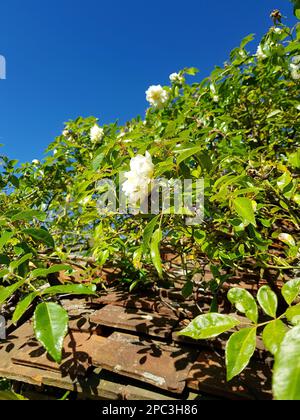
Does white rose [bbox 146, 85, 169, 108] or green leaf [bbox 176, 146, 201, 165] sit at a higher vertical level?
white rose [bbox 146, 85, 169, 108]

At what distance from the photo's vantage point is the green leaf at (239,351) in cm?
57

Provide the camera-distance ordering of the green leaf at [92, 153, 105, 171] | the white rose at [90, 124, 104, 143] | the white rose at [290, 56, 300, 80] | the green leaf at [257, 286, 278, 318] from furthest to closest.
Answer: the white rose at [90, 124, 104, 143] < the white rose at [290, 56, 300, 80] < the green leaf at [92, 153, 105, 171] < the green leaf at [257, 286, 278, 318]

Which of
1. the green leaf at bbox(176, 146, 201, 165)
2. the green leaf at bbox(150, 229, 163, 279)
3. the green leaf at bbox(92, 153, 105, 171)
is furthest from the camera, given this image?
the green leaf at bbox(92, 153, 105, 171)

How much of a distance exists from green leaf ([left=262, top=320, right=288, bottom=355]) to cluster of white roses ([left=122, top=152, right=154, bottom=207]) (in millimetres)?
608

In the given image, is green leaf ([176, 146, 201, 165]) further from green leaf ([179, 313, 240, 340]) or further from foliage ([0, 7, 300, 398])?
green leaf ([179, 313, 240, 340])

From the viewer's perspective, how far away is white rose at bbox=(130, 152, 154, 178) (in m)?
1.07

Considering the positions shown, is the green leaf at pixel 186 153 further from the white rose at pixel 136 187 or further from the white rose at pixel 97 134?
the white rose at pixel 97 134

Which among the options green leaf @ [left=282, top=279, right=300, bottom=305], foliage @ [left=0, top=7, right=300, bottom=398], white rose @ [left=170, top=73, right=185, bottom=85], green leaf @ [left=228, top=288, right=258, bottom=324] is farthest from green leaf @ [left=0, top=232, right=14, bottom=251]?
white rose @ [left=170, top=73, right=185, bottom=85]

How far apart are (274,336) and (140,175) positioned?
0.65m

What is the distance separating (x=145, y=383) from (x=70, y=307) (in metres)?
0.82

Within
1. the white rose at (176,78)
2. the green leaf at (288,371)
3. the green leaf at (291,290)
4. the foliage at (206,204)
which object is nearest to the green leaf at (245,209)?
the foliage at (206,204)

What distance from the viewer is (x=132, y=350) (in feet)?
4.50

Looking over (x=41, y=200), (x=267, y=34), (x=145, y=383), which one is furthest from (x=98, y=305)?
(x=267, y=34)
